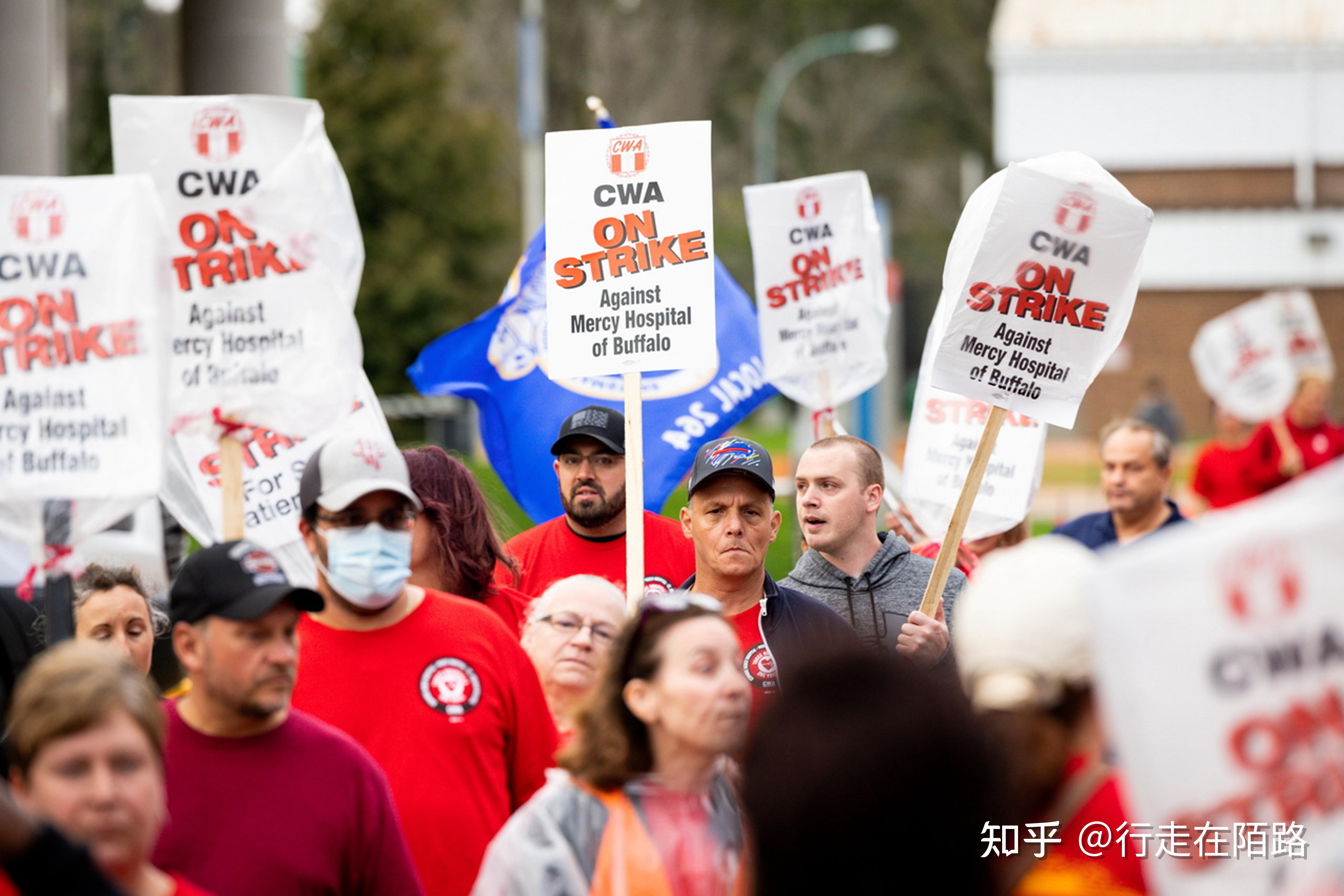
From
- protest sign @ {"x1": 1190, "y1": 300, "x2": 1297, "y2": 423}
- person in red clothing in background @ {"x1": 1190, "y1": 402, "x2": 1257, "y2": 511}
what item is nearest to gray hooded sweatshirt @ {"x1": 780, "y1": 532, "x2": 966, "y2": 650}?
person in red clothing in background @ {"x1": 1190, "y1": 402, "x2": 1257, "y2": 511}

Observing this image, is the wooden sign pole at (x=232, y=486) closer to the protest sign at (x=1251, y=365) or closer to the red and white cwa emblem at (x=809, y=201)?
the red and white cwa emblem at (x=809, y=201)

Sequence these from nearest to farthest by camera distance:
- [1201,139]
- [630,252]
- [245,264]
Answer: [245,264] < [630,252] < [1201,139]

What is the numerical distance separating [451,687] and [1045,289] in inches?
96.3

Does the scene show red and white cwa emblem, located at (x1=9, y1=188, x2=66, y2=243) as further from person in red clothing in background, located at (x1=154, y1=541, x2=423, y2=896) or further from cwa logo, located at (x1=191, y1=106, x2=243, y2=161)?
person in red clothing in background, located at (x1=154, y1=541, x2=423, y2=896)

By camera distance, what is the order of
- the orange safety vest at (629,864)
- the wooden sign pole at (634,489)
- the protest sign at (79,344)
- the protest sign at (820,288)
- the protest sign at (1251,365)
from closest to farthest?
A: the orange safety vest at (629,864), the protest sign at (79,344), the wooden sign pole at (634,489), the protest sign at (820,288), the protest sign at (1251,365)

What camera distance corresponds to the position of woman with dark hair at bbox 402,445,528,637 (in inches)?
218

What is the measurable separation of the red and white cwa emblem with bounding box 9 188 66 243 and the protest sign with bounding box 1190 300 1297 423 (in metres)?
11.2

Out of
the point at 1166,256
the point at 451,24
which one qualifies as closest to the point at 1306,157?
the point at 1166,256

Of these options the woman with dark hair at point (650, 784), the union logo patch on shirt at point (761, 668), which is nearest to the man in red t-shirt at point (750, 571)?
the union logo patch on shirt at point (761, 668)

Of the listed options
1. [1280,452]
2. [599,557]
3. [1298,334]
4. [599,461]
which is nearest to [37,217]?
[599,461]

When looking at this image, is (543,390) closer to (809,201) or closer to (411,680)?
(809,201)

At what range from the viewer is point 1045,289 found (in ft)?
18.5

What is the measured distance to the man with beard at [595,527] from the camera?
6.53m

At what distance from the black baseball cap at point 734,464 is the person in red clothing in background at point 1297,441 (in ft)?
25.8
